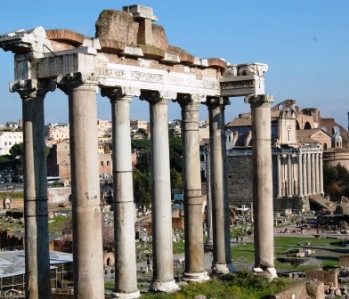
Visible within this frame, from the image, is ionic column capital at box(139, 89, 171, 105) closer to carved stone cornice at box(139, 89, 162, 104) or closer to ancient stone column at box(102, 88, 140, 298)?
carved stone cornice at box(139, 89, 162, 104)

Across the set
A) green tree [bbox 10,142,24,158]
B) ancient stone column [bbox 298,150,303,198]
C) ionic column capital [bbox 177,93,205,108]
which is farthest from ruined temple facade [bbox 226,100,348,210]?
ionic column capital [bbox 177,93,205,108]

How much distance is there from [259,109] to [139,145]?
267 ft

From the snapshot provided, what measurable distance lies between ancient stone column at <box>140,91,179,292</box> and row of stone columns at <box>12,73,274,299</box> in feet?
0.06

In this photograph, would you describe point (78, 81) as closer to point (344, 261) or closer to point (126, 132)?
point (126, 132)

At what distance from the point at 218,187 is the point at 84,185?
5310 mm

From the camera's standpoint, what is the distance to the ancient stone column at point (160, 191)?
41.9 ft

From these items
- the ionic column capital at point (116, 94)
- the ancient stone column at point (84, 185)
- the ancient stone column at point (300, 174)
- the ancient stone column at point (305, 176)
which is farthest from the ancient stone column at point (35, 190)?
the ancient stone column at point (305, 176)

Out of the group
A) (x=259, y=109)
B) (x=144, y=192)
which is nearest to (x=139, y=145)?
(x=144, y=192)

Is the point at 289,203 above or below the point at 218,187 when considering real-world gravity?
below

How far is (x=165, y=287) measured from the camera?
41.7 ft

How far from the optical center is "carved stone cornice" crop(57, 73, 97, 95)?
9984 mm

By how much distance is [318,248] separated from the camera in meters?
39.1

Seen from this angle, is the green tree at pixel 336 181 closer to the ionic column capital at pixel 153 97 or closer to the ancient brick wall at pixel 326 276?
the ancient brick wall at pixel 326 276

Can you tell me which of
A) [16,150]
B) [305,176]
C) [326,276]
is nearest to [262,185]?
[326,276]
